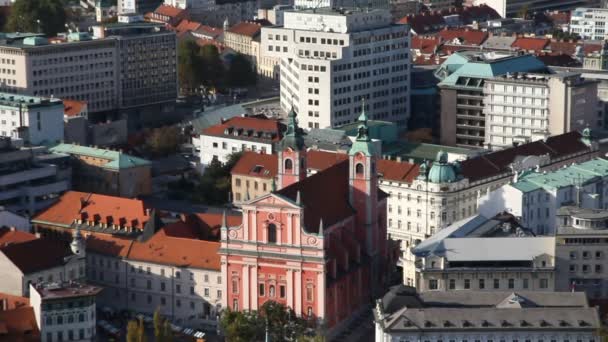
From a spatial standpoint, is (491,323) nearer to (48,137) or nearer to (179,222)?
(179,222)

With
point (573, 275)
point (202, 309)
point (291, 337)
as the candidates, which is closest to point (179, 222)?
point (202, 309)

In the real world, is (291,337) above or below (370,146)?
below

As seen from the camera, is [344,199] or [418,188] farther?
[418,188]

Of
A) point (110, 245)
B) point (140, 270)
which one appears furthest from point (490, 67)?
point (140, 270)

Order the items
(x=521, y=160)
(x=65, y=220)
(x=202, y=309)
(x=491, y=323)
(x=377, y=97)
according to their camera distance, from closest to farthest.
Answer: (x=491, y=323) → (x=202, y=309) → (x=65, y=220) → (x=521, y=160) → (x=377, y=97)

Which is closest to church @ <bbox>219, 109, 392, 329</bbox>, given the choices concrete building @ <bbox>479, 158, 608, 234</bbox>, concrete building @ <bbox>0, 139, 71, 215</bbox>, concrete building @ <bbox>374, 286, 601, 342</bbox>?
concrete building @ <bbox>374, 286, 601, 342</bbox>

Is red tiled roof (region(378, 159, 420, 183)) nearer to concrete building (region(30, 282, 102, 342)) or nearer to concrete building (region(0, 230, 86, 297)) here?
concrete building (region(0, 230, 86, 297))

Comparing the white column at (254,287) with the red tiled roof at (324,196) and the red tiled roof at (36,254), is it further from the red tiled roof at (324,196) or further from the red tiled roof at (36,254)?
the red tiled roof at (36,254)
